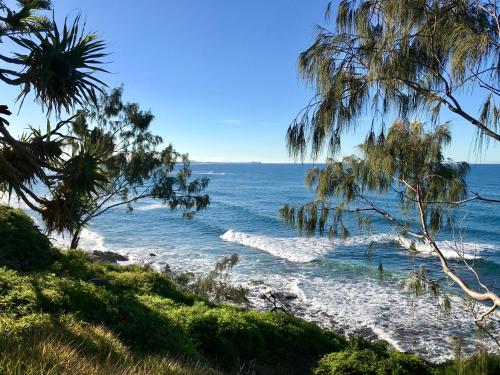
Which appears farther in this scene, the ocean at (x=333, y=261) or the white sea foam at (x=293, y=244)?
the white sea foam at (x=293, y=244)

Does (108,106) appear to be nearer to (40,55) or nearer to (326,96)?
(40,55)

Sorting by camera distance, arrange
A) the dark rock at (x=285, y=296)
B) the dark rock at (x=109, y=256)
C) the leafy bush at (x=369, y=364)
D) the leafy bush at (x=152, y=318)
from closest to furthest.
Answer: the leafy bush at (x=152, y=318) < the leafy bush at (x=369, y=364) < the dark rock at (x=285, y=296) < the dark rock at (x=109, y=256)

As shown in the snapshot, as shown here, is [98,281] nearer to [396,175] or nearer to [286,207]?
[286,207]

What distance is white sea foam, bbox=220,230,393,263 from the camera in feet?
84.3

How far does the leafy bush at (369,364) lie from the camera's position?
6754 millimetres

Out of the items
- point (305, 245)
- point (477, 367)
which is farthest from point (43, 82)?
point (305, 245)

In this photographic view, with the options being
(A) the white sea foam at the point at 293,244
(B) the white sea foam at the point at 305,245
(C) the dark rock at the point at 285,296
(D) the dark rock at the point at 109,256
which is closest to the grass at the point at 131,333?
(C) the dark rock at the point at 285,296

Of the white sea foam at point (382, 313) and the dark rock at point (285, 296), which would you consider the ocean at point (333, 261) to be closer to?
the white sea foam at point (382, 313)

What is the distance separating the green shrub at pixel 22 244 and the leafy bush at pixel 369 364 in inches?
241

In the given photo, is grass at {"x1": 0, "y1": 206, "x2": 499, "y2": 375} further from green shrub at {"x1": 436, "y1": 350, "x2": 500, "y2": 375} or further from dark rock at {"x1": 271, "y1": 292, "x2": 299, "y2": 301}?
dark rock at {"x1": 271, "y1": 292, "x2": 299, "y2": 301}

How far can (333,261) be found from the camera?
78.9 ft

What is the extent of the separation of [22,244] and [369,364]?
791cm

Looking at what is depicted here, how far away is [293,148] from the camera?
546 cm

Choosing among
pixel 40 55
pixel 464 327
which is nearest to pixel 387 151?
pixel 40 55
